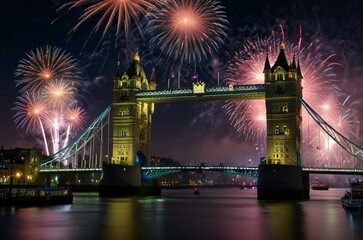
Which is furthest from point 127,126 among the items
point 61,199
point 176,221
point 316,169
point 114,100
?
point 176,221

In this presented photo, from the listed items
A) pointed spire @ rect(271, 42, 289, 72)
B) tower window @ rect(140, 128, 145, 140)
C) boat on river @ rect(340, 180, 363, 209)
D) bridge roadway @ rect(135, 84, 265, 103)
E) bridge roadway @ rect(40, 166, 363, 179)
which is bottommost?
boat on river @ rect(340, 180, 363, 209)

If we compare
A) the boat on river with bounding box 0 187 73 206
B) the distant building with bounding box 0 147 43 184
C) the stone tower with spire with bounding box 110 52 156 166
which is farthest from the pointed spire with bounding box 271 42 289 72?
the distant building with bounding box 0 147 43 184

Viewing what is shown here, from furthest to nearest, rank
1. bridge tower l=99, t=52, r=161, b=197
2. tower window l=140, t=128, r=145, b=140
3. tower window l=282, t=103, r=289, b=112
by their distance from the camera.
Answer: tower window l=140, t=128, r=145, b=140, bridge tower l=99, t=52, r=161, b=197, tower window l=282, t=103, r=289, b=112

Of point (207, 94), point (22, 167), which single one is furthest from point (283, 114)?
point (22, 167)

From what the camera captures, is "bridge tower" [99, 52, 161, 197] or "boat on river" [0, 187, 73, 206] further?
"bridge tower" [99, 52, 161, 197]

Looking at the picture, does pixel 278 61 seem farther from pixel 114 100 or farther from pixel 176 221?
pixel 176 221

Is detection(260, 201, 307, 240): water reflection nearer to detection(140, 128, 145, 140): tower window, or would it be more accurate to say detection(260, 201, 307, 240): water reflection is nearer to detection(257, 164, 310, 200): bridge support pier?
detection(257, 164, 310, 200): bridge support pier

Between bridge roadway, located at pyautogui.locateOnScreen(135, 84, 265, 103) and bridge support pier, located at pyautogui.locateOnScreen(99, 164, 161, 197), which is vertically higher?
bridge roadway, located at pyautogui.locateOnScreen(135, 84, 265, 103)

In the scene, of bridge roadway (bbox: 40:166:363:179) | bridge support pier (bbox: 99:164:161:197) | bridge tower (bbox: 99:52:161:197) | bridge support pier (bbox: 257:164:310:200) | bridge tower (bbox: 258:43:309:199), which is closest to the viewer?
bridge support pier (bbox: 257:164:310:200)
